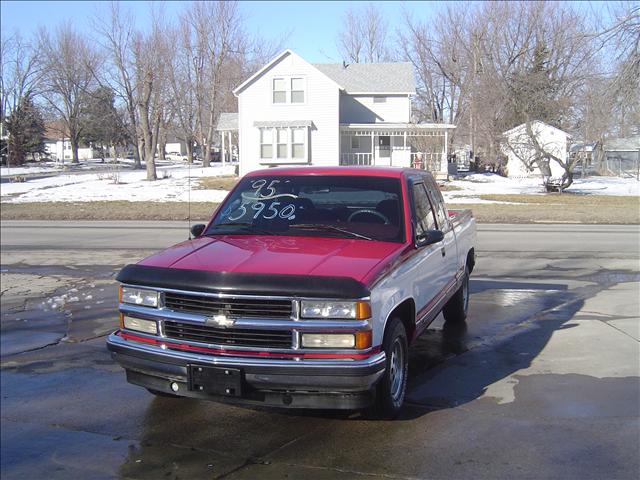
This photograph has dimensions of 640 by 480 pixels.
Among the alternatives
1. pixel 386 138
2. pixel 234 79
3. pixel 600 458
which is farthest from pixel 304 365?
pixel 234 79

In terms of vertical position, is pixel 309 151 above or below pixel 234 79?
below

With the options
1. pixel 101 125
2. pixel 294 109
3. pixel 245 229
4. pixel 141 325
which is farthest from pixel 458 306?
pixel 101 125

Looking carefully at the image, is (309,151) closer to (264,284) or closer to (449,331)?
(449,331)

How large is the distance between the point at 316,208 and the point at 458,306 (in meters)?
3.02

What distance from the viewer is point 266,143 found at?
Answer: 40.2 meters

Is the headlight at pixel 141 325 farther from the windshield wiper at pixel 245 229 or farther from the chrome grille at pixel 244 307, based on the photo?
the windshield wiper at pixel 245 229

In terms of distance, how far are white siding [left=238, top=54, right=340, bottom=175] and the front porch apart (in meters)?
1.40

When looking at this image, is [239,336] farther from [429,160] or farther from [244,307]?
[429,160]

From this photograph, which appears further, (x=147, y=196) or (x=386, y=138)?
(x=386, y=138)

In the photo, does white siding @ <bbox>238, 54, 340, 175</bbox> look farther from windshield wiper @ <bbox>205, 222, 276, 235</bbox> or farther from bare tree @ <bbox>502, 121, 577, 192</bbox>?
windshield wiper @ <bbox>205, 222, 276, 235</bbox>

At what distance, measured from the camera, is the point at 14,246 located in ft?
51.0

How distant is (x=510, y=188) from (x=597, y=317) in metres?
30.6

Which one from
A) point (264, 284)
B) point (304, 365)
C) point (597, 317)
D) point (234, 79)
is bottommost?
point (597, 317)

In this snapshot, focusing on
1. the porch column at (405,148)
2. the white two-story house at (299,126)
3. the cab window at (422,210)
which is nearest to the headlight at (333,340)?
the cab window at (422,210)
